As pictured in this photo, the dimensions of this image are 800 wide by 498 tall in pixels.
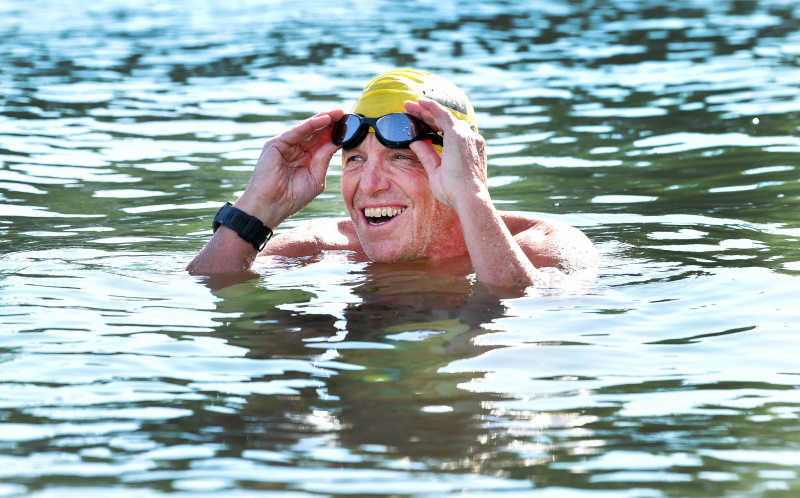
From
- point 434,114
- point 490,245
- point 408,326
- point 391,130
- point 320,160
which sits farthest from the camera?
point 320,160

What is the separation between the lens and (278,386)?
3879mm

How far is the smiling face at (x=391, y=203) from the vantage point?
5625 mm

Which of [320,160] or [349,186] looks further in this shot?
[320,160]

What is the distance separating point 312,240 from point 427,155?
1.37 meters

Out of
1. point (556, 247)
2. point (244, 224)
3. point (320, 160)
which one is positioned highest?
point (320, 160)

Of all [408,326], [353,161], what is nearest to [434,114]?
[353,161]

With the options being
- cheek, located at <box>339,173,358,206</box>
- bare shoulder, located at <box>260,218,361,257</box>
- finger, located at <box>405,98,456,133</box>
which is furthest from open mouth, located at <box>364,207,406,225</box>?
bare shoulder, located at <box>260,218,361,257</box>

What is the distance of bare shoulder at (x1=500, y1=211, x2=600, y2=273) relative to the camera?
222 inches

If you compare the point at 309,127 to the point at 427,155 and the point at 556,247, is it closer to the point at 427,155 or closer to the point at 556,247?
the point at 427,155

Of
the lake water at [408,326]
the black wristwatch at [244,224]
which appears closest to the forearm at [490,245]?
the lake water at [408,326]

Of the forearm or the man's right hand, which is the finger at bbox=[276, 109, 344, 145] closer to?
the man's right hand

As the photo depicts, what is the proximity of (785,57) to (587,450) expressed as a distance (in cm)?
1300

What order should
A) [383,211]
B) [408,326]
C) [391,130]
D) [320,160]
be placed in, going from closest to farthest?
1. [408,326]
2. [391,130]
3. [383,211]
4. [320,160]

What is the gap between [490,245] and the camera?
5.07 meters
